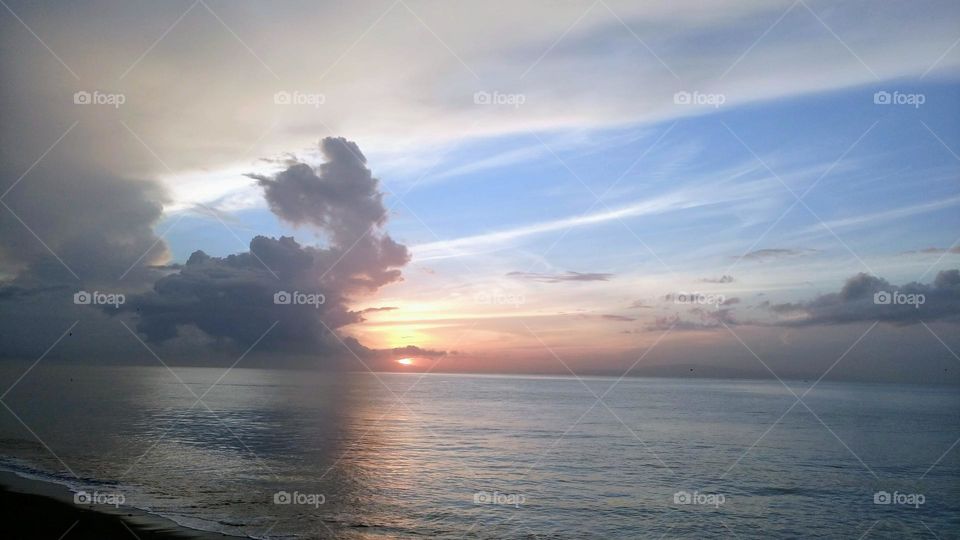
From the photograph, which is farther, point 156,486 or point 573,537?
point 156,486

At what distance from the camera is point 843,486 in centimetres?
3253

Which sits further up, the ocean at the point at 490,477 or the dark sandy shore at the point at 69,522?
the ocean at the point at 490,477

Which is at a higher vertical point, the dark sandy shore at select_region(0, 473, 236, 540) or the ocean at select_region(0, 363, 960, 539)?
the ocean at select_region(0, 363, 960, 539)

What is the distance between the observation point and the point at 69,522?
797 inches

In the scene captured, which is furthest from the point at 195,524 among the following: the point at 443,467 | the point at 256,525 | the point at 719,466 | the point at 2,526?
the point at 719,466

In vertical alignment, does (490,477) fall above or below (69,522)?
above

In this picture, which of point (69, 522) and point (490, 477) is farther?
point (490, 477)

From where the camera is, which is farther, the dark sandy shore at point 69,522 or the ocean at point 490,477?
the ocean at point 490,477

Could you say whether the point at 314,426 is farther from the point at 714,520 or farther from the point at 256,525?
the point at 714,520

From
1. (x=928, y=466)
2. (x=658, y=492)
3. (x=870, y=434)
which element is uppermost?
(x=870, y=434)

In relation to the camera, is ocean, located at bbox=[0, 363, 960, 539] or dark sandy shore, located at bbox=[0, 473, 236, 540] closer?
dark sandy shore, located at bbox=[0, 473, 236, 540]

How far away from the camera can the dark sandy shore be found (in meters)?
19.1

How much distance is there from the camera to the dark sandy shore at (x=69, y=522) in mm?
19109

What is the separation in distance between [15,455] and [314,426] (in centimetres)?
2464
